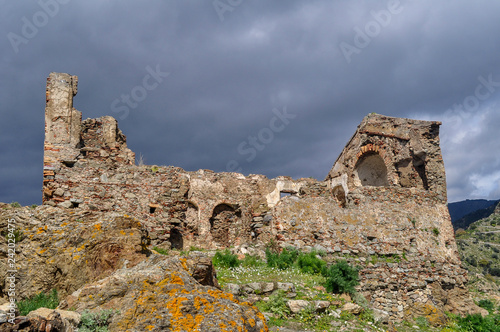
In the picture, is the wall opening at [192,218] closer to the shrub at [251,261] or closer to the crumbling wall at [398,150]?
the crumbling wall at [398,150]

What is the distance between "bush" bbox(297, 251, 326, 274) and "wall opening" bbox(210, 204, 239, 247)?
930cm

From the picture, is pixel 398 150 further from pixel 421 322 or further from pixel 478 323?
pixel 421 322

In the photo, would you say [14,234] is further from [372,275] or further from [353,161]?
[353,161]

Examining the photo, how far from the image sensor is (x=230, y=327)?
4.51m

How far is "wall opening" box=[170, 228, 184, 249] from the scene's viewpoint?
11.6m

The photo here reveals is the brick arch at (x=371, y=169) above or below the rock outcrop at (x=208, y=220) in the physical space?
above

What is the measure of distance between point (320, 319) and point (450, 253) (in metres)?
10.2

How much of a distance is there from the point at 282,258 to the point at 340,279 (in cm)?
227

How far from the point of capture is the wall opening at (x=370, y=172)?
68.7 ft

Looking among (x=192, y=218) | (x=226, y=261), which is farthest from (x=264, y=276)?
(x=192, y=218)

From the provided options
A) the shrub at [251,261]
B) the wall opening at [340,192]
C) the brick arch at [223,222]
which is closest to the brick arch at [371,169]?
the wall opening at [340,192]

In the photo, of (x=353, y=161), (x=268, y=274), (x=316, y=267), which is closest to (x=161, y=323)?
(x=268, y=274)

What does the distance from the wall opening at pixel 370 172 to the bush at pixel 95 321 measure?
58.9 ft

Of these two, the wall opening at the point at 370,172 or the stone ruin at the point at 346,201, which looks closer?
the stone ruin at the point at 346,201
